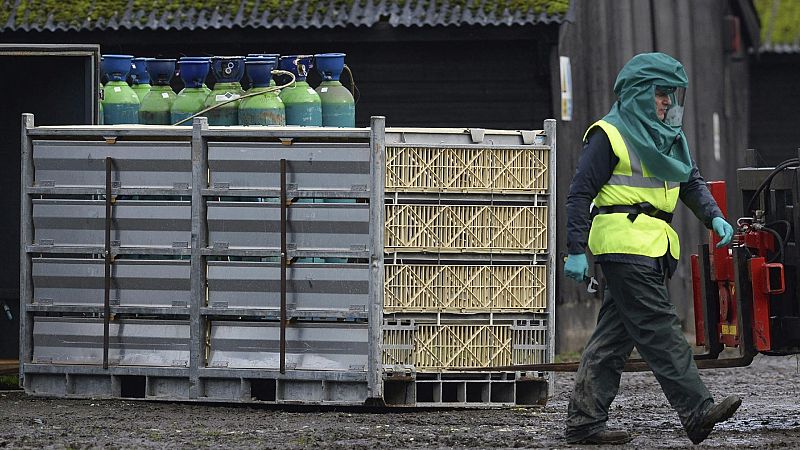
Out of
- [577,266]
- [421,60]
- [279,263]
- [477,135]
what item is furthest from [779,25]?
[577,266]

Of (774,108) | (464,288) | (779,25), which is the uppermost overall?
(779,25)

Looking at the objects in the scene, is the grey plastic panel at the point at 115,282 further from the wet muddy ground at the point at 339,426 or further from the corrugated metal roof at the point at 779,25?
the corrugated metal roof at the point at 779,25

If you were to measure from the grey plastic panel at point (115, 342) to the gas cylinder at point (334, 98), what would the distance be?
1.76 m

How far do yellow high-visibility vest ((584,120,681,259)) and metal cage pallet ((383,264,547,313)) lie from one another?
5.54ft

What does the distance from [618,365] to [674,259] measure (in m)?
0.66

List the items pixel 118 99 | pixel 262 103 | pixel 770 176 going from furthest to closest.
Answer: pixel 118 99
pixel 262 103
pixel 770 176

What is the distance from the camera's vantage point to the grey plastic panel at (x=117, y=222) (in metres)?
11.1

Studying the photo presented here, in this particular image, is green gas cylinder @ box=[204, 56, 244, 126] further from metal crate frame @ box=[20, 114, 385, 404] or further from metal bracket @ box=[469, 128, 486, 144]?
metal bracket @ box=[469, 128, 486, 144]

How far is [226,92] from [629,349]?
145 inches

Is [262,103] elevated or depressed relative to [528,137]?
elevated

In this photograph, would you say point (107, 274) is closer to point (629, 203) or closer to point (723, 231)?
point (629, 203)

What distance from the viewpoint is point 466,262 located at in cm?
1103

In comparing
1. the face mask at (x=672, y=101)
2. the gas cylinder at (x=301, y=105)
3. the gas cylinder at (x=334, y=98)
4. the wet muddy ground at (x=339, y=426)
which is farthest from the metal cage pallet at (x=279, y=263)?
the face mask at (x=672, y=101)

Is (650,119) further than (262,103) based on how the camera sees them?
No
